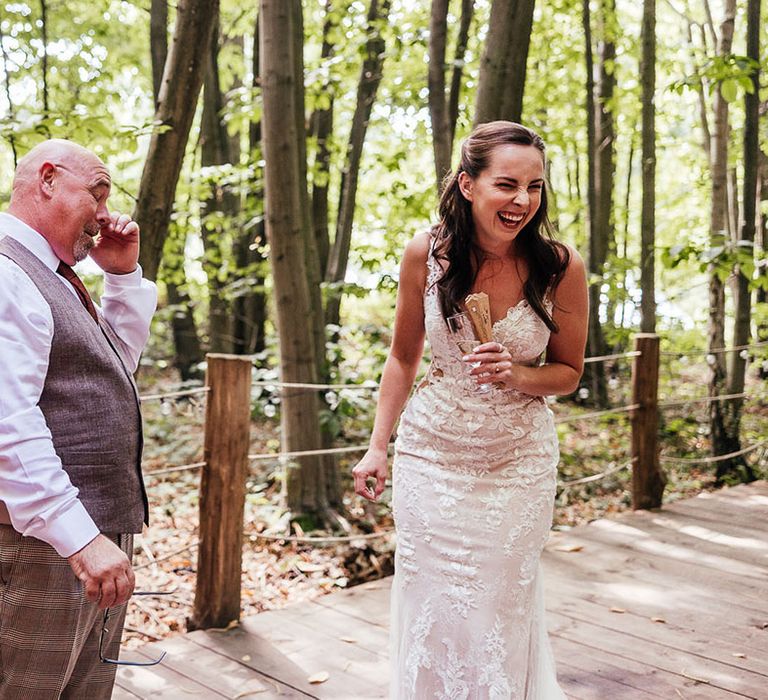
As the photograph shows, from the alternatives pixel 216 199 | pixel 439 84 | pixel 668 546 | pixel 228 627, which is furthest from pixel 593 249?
pixel 228 627

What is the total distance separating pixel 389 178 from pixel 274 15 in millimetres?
9961

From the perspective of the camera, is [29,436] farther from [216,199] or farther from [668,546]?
[216,199]

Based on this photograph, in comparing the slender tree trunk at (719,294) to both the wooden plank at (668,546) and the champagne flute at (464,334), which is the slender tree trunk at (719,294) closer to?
the wooden plank at (668,546)

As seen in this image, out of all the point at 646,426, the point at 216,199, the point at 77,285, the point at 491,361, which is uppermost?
the point at 216,199

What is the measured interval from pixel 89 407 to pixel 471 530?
1152 mm

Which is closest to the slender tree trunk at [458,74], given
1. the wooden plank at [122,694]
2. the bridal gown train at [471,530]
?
the bridal gown train at [471,530]

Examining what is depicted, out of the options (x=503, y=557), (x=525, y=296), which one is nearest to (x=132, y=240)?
(x=525, y=296)

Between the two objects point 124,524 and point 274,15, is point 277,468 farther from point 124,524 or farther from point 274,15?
point 124,524

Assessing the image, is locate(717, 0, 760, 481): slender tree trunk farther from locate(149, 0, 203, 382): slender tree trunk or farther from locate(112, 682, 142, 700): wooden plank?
locate(112, 682, 142, 700): wooden plank

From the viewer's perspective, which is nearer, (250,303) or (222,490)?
(222,490)

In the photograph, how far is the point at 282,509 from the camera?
5852 mm

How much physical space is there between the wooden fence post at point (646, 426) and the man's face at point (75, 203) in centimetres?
434

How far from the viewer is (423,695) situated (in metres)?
2.44

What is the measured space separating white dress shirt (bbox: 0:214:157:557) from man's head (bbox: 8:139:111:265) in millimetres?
165
